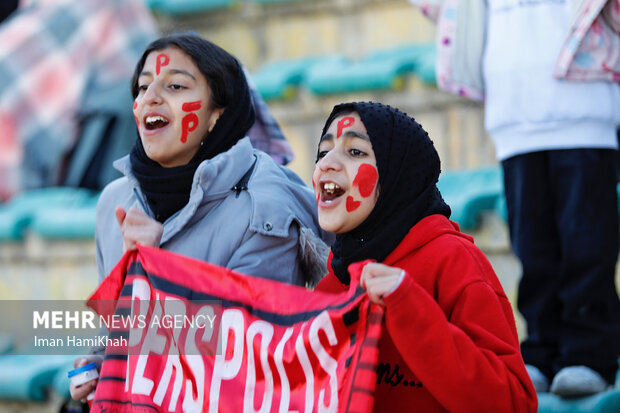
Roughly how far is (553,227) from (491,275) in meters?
1.47

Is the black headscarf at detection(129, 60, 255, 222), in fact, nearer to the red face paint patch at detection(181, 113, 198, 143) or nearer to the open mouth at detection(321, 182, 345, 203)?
the red face paint patch at detection(181, 113, 198, 143)

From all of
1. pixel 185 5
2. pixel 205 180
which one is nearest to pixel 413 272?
pixel 205 180

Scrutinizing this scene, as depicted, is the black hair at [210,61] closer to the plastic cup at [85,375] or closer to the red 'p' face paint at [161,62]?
the red 'p' face paint at [161,62]

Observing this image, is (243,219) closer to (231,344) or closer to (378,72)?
(231,344)

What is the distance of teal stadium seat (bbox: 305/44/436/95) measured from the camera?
579 cm

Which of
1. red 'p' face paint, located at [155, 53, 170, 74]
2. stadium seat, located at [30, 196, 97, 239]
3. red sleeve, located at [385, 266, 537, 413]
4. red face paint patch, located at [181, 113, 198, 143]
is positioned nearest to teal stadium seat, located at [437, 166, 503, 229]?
red face paint patch, located at [181, 113, 198, 143]

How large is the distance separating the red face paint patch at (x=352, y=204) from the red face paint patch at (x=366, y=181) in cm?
3

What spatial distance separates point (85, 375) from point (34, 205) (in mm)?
3927

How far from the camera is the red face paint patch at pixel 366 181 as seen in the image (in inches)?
103

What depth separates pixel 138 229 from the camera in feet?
9.86

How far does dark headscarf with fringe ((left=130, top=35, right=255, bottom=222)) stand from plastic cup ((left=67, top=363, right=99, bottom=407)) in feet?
1.68

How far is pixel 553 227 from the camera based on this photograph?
388 centimetres

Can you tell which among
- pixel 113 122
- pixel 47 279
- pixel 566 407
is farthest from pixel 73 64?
pixel 566 407

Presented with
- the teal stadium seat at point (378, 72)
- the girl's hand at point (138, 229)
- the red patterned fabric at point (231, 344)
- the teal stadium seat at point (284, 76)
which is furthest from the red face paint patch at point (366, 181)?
the teal stadium seat at point (284, 76)
